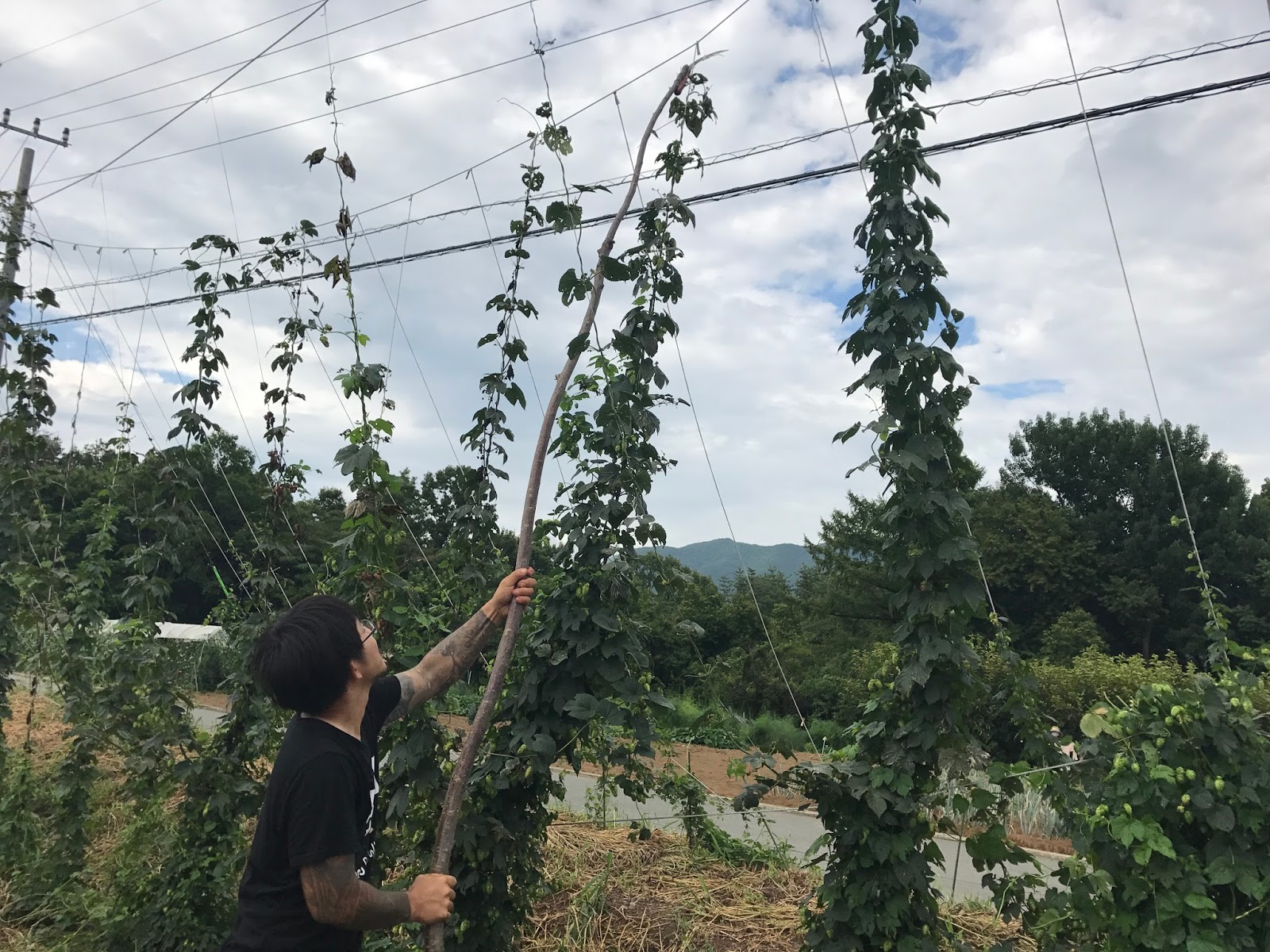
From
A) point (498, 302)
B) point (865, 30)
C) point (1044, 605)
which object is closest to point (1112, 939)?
point (498, 302)

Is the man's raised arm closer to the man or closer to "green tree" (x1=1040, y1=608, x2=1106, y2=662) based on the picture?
the man

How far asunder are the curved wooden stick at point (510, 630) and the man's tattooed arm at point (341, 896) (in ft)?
0.66

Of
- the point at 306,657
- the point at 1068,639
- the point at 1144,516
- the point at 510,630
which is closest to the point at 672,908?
the point at 510,630

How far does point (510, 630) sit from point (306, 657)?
0.56 metres

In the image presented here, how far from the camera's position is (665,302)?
340 centimetres

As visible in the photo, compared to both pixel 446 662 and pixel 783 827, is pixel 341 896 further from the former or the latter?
pixel 783 827

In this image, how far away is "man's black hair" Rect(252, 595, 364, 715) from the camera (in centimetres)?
179

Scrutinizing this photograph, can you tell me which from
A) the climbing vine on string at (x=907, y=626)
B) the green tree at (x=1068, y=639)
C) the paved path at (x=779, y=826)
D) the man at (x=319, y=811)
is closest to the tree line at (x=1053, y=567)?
the green tree at (x=1068, y=639)

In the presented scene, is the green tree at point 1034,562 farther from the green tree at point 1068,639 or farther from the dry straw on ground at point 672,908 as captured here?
the dry straw on ground at point 672,908

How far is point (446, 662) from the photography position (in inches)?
97.0

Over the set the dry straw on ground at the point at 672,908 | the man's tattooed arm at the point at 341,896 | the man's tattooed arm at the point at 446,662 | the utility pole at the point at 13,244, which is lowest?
the dry straw on ground at the point at 672,908

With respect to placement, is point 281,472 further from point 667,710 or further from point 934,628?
point 934,628

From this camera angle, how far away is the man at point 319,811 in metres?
1.68

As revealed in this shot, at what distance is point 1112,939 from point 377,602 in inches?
103
